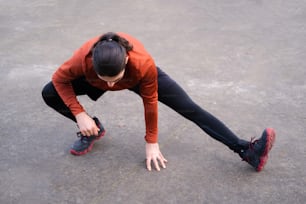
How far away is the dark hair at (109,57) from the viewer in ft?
5.47

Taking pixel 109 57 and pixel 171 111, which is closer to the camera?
pixel 109 57

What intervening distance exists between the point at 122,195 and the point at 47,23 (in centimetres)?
300

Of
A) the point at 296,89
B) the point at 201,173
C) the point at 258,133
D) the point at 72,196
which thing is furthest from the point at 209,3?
the point at 72,196

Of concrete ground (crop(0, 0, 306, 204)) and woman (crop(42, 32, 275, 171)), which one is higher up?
woman (crop(42, 32, 275, 171))

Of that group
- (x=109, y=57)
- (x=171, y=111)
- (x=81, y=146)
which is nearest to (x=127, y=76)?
(x=109, y=57)

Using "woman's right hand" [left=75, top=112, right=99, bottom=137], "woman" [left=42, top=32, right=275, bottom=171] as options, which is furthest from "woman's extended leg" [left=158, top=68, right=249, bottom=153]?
"woman's right hand" [left=75, top=112, right=99, bottom=137]

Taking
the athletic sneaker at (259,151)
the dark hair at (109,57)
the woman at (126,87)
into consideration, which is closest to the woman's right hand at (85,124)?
the woman at (126,87)

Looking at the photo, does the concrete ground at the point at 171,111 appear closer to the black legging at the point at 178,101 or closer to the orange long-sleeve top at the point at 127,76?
the black legging at the point at 178,101

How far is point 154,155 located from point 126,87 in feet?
1.45

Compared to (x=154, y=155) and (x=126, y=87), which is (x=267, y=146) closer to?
(x=154, y=155)

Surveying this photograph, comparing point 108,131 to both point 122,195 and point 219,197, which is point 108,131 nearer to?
point 122,195

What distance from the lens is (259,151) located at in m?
2.13

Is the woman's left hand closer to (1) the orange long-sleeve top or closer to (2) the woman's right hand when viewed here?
(1) the orange long-sleeve top

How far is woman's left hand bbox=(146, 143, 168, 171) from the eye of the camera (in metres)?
2.20
